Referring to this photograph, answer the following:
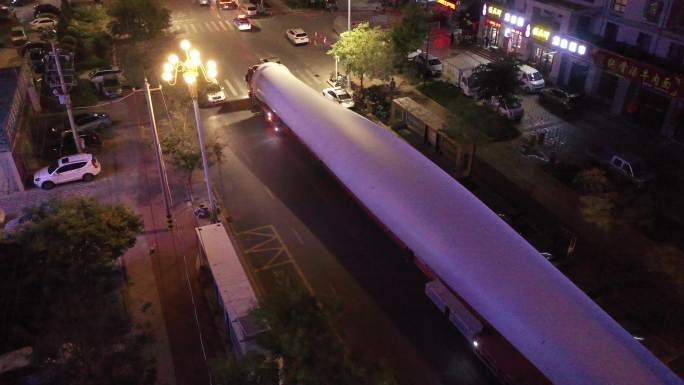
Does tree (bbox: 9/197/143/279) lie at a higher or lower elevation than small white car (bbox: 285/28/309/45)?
higher

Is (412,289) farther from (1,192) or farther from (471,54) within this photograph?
(471,54)

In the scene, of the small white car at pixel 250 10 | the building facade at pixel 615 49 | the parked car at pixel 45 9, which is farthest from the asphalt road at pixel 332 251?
the parked car at pixel 45 9

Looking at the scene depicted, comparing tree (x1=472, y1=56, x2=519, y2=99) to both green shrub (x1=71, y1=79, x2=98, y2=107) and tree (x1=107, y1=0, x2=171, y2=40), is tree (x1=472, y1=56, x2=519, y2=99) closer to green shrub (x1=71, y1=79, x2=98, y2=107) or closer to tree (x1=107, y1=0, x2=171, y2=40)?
green shrub (x1=71, y1=79, x2=98, y2=107)

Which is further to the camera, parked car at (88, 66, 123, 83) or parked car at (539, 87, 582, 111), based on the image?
parked car at (88, 66, 123, 83)

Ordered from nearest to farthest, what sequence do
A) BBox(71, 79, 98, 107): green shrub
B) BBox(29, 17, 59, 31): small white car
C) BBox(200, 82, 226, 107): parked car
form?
BBox(71, 79, 98, 107): green shrub, BBox(200, 82, 226, 107): parked car, BBox(29, 17, 59, 31): small white car

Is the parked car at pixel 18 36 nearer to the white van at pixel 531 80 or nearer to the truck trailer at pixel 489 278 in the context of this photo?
the truck trailer at pixel 489 278

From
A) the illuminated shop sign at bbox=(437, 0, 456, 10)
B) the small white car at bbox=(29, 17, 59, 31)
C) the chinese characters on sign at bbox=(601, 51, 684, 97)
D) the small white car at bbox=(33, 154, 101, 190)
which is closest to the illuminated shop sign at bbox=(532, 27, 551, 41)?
the chinese characters on sign at bbox=(601, 51, 684, 97)

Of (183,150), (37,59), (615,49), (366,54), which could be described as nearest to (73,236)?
(183,150)

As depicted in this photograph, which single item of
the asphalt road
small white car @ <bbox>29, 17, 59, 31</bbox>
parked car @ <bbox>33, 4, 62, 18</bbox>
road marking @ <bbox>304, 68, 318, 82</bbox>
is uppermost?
parked car @ <bbox>33, 4, 62, 18</bbox>
